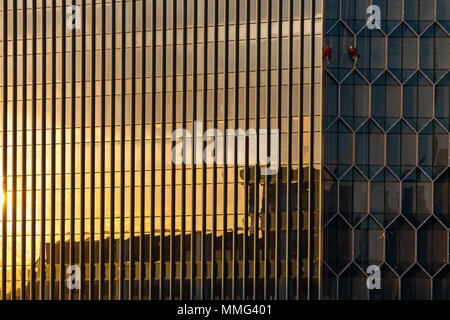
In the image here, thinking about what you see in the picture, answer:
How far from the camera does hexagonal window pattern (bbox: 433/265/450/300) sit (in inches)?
2382

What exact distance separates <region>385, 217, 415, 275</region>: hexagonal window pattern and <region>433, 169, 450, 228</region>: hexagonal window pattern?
2194 millimetres

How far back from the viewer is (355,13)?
61344 mm

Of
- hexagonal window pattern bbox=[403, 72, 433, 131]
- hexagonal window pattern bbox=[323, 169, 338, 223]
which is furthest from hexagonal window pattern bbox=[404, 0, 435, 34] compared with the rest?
hexagonal window pattern bbox=[323, 169, 338, 223]

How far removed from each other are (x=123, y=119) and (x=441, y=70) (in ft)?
73.3

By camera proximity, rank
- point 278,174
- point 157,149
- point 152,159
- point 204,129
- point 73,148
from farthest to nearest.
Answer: point 73,148 → point 152,159 → point 157,149 → point 204,129 → point 278,174

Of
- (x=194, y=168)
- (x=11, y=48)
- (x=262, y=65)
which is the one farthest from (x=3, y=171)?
(x=262, y=65)

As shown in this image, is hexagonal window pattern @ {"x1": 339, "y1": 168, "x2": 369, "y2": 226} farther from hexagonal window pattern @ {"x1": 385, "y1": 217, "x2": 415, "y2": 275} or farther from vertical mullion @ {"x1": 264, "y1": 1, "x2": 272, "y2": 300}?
vertical mullion @ {"x1": 264, "y1": 1, "x2": 272, "y2": 300}

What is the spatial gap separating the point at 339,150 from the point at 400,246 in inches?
299

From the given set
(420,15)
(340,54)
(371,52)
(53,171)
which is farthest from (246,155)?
(420,15)

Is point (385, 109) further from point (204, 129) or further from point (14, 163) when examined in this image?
point (14, 163)

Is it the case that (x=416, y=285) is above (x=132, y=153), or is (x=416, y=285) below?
below

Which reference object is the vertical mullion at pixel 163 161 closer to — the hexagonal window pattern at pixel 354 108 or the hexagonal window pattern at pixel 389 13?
the hexagonal window pattern at pixel 354 108
